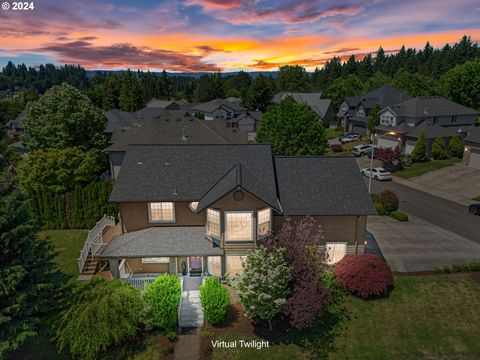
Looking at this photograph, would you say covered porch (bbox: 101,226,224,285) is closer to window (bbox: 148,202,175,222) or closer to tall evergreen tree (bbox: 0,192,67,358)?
window (bbox: 148,202,175,222)

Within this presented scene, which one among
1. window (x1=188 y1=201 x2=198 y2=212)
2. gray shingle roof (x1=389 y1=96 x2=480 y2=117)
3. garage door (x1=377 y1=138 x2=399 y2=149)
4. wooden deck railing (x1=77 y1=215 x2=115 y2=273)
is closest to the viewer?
wooden deck railing (x1=77 y1=215 x2=115 y2=273)

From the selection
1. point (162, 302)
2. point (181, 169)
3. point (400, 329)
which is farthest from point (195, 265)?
point (400, 329)

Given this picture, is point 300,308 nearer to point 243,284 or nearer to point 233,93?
point 243,284

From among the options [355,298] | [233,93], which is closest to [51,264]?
[355,298]

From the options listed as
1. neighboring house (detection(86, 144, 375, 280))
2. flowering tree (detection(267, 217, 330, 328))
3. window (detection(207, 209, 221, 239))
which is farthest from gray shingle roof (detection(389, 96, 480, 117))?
window (detection(207, 209, 221, 239))

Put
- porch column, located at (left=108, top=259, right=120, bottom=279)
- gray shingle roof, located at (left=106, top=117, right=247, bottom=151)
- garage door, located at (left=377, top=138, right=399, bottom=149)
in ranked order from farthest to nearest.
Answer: garage door, located at (left=377, top=138, right=399, bottom=149) < gray shingle roof, located at (left=106, top=117, right=247, bottom=151) < porch column, located at (left=108, top=259, right=120, bottom=279)

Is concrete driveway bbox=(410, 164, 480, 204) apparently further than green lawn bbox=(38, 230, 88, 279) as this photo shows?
Yes
